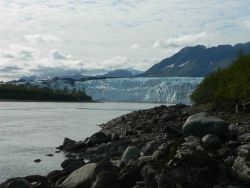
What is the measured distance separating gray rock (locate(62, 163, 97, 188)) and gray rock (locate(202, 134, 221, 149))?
415cm

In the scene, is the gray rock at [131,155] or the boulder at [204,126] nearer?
the boulder at [204,126]

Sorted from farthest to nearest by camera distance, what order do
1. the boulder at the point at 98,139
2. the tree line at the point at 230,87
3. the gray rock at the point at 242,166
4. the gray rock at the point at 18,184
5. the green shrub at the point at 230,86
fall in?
the green shrub at the point at 230,86
the tree line at the point at 230,87
the boulder at the point at 98,139
the gray rock at the point at 18,184
the gray rock at the point at 242,166

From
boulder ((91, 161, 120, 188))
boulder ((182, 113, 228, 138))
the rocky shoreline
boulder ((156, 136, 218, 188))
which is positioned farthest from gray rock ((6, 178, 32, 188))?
boulder ((182, 113, 228, 138))

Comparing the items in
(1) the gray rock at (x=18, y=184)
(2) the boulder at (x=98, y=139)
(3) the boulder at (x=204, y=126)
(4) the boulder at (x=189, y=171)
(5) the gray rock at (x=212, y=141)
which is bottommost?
(2) the boulder at (x=98, y=139)

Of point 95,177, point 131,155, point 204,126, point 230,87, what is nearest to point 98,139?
point 131,155

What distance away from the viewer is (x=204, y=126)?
65.4ft

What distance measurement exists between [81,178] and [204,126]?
614cm

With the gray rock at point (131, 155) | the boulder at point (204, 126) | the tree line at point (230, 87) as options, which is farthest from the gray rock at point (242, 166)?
the tree line at point (230, 87)

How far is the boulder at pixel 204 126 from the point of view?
1936cm

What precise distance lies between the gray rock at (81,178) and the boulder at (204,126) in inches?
216

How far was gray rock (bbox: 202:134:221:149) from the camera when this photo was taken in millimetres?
17478

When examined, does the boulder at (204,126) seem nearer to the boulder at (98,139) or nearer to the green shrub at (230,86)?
the boulder at (98,139)

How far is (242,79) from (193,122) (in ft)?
138

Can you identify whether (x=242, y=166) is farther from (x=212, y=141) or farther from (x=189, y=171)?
(x=212, y=141)
